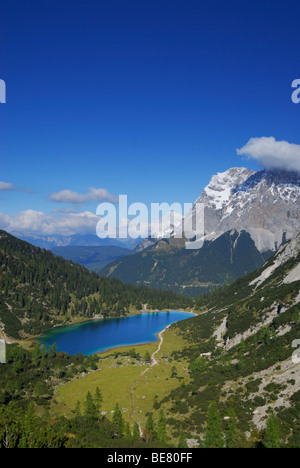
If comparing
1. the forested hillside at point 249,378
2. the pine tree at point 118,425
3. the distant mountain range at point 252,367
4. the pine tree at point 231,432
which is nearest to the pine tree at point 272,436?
the forested hillside at point 249,378

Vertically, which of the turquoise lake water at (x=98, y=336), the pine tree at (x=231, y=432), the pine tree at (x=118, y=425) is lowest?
the turquoise lake water at (x=98, y=336)

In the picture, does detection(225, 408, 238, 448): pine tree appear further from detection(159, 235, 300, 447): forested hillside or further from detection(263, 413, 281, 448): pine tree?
detection(263, 413, 281, 448): pine tree

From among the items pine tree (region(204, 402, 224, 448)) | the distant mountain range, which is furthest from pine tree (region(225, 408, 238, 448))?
the distant mountain range

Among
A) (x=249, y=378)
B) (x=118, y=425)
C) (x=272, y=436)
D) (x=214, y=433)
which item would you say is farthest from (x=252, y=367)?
(x=118, y=425)

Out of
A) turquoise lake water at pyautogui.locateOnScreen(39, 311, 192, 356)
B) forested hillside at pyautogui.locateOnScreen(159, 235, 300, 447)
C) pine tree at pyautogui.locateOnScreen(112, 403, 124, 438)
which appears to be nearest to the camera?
forested hillside at pyautogui.locateOnScreen(159, 235, 300, 447)

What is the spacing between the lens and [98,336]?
165 m

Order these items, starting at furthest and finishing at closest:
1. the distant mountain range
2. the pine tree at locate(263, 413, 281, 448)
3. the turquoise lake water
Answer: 1. the turquoise lake water
2. the distant mountain range
3. the pine tree at locate(263, 413, 281, 448)

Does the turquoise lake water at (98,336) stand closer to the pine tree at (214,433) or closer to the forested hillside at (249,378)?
the forested hillside at (249,378)

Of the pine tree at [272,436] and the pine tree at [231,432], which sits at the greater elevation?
the pine tree at [272,436]

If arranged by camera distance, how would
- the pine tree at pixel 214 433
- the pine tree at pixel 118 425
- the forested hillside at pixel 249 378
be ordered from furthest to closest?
the pine tree at pixel 118 425, the forested hillside at pixel 249 378, the pine tree at pixel 214 433

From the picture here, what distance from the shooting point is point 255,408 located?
54875 mm

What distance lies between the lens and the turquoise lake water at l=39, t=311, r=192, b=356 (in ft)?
472

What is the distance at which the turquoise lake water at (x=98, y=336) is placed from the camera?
14400 cm

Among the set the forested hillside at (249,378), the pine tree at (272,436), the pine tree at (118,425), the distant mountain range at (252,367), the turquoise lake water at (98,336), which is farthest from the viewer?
the turquoise lake water at (98,336)
